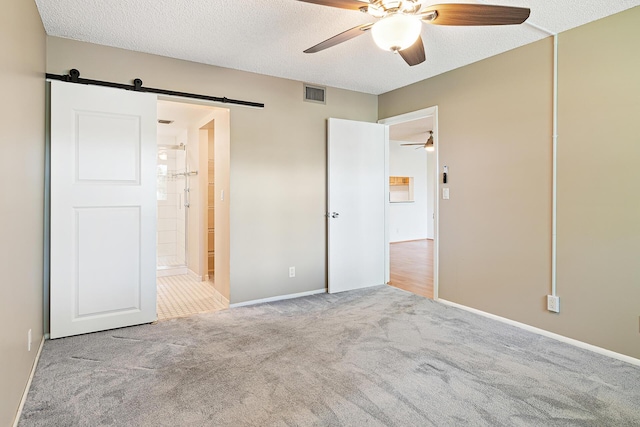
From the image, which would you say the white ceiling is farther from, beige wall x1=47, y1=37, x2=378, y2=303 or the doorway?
the doorway

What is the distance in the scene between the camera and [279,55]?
3.35 meters

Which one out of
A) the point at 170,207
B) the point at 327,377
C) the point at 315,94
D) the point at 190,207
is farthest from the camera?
the point at 170,207

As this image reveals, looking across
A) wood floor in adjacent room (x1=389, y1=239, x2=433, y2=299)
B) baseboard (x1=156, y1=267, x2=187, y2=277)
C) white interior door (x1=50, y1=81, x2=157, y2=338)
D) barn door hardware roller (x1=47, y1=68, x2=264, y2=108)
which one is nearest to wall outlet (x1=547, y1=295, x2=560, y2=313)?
wood floor in adjacent room (x1=389, y1=239, x2=433, y2=299)

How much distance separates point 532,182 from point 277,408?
2.66m

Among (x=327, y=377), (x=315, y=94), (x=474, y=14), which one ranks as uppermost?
(x=315, y=94)

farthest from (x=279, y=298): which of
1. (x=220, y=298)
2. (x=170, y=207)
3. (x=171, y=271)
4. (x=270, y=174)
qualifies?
(x=170, y=207)

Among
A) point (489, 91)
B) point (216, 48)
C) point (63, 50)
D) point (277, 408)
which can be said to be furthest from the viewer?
point (489, 91)

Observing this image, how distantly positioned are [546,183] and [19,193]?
11.9 ft

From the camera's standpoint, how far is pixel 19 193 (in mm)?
1966

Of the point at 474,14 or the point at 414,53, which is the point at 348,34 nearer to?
the point at 414,53

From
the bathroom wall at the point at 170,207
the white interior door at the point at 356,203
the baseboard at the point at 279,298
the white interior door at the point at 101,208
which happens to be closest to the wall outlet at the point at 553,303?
the white interior door at the point at 356,203

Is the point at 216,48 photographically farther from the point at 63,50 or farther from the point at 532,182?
the point at 532,182

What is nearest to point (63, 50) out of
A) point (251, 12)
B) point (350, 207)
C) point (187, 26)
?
point (187, 26)

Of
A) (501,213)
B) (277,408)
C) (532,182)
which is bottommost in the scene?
(277,408)
